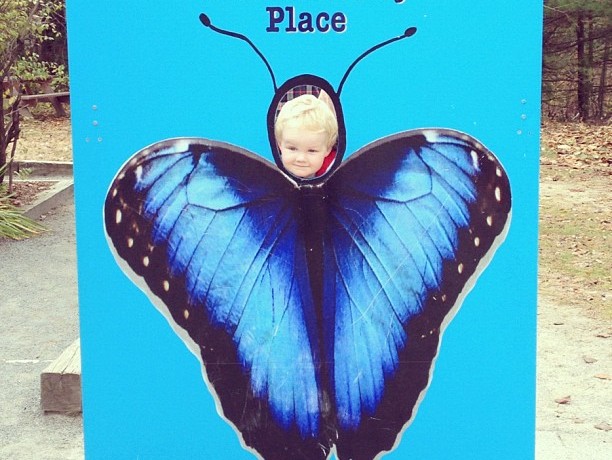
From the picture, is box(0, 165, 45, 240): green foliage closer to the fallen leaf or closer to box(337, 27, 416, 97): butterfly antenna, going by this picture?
the fallen leaf

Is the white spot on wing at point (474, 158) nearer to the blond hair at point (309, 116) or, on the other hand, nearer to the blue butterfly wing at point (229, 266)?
the blond hair at point (309, 116)

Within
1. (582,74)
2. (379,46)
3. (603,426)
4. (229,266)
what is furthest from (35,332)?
(582,74)

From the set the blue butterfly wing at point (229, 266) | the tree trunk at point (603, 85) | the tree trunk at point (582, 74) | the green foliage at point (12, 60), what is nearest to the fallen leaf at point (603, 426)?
the blue butterfly wing at point (229, 266)

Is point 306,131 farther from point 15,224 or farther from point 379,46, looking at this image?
point 15,224

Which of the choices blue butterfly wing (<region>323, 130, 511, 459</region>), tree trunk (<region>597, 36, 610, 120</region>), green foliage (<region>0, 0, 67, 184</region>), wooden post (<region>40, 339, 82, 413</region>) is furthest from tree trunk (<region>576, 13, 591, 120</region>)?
blue butterfly wing (<region>323, 130, 511, 459</region>)

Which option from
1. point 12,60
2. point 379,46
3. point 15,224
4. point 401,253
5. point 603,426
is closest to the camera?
point 379,46
